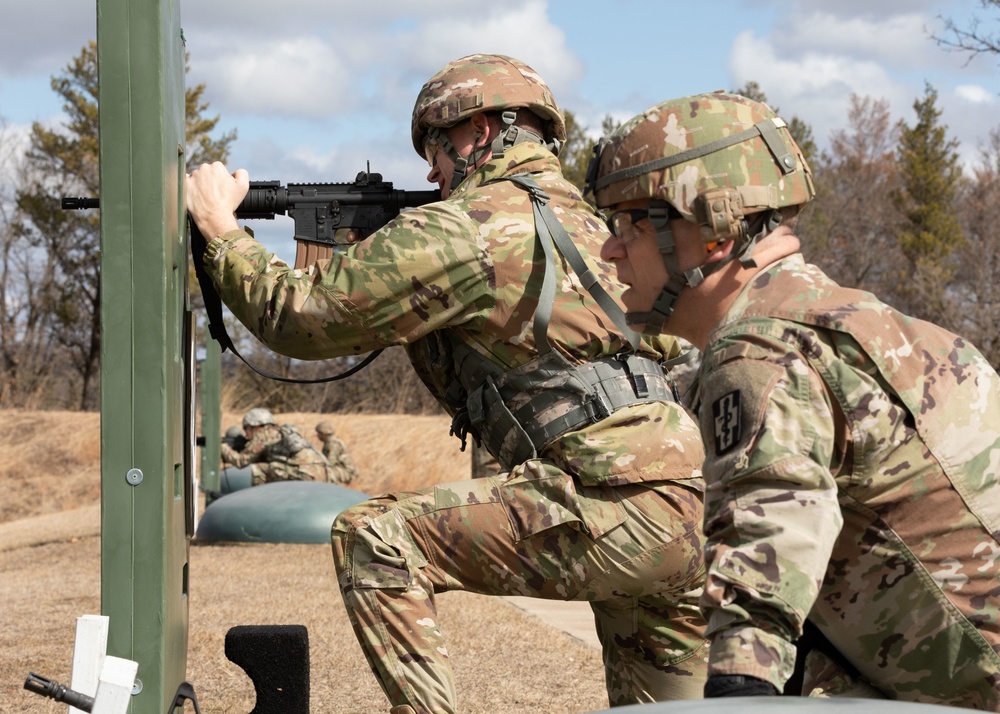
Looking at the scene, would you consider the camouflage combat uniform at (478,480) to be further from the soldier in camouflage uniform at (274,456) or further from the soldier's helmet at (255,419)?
the soldier's helmet at (255,419)

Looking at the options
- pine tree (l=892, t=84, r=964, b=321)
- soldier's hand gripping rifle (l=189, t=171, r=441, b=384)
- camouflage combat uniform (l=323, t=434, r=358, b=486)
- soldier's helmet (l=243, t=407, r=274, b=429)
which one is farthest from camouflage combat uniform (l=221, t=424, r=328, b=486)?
pine tree (l=892, t=84, r=964, b=321)

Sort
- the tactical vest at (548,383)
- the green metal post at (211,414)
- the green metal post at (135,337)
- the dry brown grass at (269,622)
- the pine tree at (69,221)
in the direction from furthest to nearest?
the pine tree at (69,221) → the green metal post at (211,414) → the dry brown grass at (269,622) → the tactical vest at (548,383) → the green metal post at (135,337)

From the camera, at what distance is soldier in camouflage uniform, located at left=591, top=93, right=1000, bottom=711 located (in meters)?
2.05

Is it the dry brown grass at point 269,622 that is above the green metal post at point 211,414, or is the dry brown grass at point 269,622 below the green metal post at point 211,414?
below

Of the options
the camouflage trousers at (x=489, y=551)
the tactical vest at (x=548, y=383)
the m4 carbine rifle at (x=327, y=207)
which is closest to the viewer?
the camouflage trousers at (x=489, y=551)

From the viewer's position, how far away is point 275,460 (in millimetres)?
17391

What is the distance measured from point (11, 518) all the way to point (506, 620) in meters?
18.0

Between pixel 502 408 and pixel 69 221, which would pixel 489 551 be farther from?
pixel 69 221

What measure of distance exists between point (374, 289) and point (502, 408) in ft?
1.72

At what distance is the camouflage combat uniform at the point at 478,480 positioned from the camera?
3.40m

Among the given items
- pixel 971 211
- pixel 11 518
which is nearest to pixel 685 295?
pixel 11 518

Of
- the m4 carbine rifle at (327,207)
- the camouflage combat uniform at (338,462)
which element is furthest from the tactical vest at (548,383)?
the camouflage combat uniform at (338,462)

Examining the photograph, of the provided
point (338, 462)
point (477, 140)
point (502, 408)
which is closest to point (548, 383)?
point (502, 408)

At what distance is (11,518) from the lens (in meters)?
23.2
